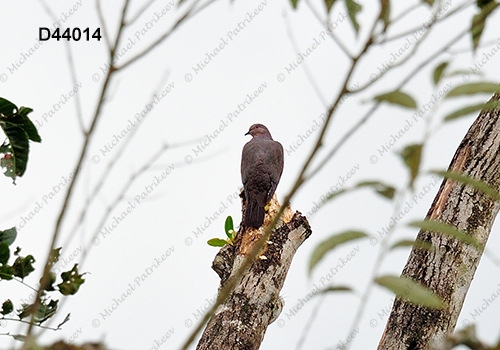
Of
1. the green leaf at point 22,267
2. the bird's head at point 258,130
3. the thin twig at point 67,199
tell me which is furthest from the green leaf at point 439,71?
the bird's head at point 258,130

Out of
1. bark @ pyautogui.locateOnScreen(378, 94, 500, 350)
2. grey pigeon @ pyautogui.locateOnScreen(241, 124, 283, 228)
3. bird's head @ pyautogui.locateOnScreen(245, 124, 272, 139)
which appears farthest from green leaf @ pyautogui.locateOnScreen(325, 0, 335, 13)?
A: bird's head @ pyautogui.locateOnScreen(245, 124, 272, 139)

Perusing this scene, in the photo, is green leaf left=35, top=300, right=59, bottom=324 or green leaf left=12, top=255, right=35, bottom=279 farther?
green leaf left=12, top=255, right=35, bottom=279

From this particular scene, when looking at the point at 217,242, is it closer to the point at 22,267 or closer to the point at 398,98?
the point at 22,267

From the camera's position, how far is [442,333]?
9.74 feet

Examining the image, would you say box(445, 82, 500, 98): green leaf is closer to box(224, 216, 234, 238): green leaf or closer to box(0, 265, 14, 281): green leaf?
box(0, 265, 14, 281): green leaf

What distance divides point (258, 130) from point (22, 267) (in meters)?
5.56

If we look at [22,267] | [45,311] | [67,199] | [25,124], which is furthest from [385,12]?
[25,124]

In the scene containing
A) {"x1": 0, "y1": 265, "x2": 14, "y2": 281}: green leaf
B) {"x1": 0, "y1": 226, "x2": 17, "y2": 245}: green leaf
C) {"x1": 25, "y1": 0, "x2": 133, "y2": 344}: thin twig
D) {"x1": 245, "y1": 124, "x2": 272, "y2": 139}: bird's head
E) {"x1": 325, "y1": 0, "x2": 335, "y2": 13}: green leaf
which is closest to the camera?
{"x1": 25, "y1": 0, "x2": 133, "y2": 344}: thin twig

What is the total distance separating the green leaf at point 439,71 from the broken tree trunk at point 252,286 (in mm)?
2560

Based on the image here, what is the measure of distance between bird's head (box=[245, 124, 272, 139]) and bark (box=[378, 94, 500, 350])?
3819mm

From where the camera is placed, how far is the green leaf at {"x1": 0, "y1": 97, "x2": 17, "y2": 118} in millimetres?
1744

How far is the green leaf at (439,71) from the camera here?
0.80 meters

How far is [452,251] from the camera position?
9.97ft

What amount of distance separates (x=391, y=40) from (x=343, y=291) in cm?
33
